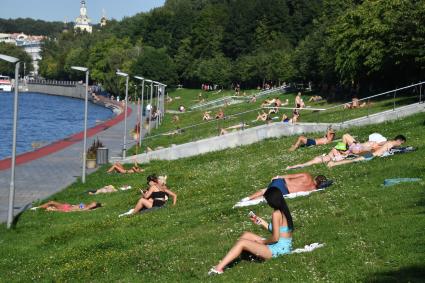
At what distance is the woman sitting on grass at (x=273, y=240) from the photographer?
Answer: 1135 cm

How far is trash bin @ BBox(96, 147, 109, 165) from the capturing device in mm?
33906

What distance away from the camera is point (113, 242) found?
15.6 metres

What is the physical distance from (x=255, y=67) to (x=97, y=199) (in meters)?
81.8

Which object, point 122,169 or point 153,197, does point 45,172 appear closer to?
point 122,169

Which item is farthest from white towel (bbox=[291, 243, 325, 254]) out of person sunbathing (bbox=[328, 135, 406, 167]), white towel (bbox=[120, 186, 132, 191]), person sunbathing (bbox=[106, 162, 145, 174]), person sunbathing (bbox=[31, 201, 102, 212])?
person sunbathing (bbox=[106, 162, 145, 174])

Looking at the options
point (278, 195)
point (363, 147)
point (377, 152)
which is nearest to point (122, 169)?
point (363, 147)

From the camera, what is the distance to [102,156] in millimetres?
34219

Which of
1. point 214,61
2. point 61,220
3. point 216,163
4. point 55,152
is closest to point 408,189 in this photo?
point 61,220

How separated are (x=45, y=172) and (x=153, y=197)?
1267 cm

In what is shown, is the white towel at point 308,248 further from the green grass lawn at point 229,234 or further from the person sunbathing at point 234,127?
the person sunbathing at point 234,127

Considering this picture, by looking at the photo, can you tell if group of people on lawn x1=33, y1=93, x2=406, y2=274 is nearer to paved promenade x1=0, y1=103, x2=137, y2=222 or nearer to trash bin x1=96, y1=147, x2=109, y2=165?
paved promenade x1=0, y1=103, x2=137, y2=222

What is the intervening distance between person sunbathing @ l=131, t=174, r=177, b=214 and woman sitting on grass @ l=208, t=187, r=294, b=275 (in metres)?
8.17

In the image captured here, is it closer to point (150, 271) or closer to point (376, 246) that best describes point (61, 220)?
point (150, 271)

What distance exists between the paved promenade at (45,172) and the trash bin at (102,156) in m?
0.78
